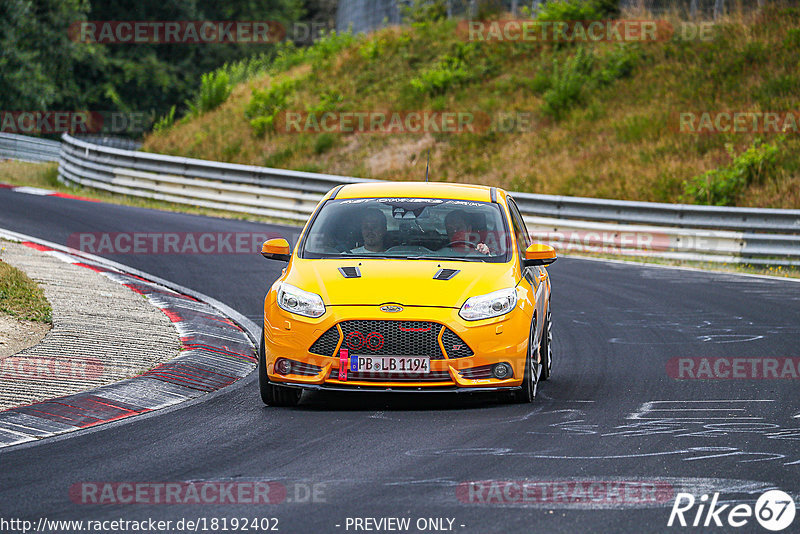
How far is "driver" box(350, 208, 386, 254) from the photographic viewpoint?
923 cm

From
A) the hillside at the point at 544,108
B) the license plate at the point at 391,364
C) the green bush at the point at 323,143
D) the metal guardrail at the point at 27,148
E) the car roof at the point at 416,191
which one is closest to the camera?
the license plate at the point at 391,364

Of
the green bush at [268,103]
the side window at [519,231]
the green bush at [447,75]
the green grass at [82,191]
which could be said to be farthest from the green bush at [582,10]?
the side window at [519,231]

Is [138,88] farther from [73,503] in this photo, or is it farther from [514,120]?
[73,503]

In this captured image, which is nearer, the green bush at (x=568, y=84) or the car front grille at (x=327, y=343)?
the car front grille at (x=327, y=343)

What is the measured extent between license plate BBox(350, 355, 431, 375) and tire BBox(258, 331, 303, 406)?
66cm

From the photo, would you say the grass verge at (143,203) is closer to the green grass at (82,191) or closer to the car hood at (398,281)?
the green grass at (82,191)

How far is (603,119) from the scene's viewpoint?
28750 mm

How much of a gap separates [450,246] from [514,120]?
2169 cm

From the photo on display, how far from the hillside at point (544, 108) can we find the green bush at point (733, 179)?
0.10 feet

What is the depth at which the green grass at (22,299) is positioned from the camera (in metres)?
10.7

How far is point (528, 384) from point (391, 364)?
3.83ft

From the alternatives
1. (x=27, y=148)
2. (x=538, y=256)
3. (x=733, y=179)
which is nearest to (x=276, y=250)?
(x=538, y=256)

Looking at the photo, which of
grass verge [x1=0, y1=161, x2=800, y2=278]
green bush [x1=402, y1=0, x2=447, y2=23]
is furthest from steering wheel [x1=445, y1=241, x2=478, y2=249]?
green bush [x1=402, y1=0, x2=447, y2=23]

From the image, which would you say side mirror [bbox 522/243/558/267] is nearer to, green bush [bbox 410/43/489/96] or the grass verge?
the grass verge
